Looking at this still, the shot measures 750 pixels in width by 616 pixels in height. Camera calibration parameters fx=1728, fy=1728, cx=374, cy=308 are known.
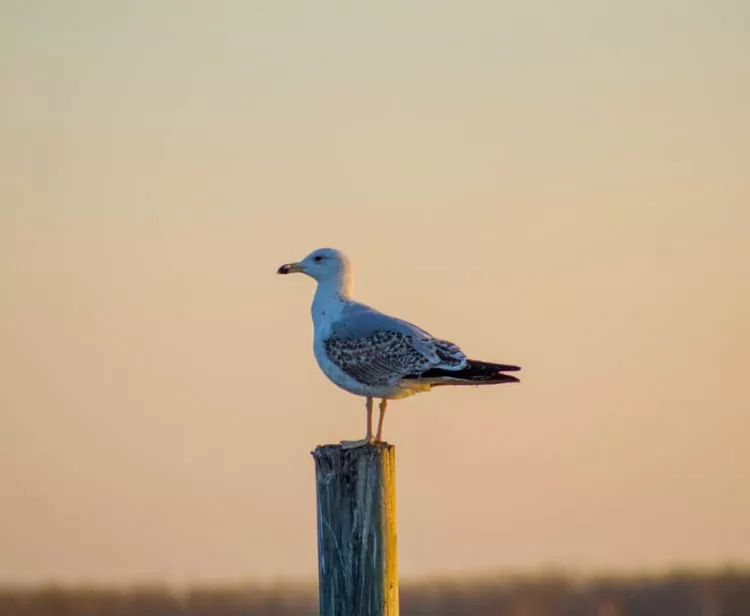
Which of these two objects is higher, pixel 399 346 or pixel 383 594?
pixel 399 346

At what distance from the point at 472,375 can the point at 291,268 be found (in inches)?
71.0

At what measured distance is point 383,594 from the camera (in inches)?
272

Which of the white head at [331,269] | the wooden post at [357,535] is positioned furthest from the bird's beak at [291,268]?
the wooden post at [357,535]

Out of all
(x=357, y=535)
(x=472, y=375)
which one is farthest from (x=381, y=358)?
(x=357, y=535)

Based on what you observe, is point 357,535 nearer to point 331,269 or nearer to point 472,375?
point 472,375

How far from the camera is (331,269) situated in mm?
10711

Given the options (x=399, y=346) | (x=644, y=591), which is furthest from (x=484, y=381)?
(x=644, y=591)

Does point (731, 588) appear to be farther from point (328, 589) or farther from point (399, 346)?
point (328, 589)

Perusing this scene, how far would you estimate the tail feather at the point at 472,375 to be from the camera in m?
9.38

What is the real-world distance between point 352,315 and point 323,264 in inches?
21.5

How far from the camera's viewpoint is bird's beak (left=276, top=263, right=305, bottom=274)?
10828mm

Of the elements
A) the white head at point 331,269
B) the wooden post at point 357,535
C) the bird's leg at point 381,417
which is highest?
the white head at point 331,269

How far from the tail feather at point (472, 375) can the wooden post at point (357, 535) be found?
7.67ft

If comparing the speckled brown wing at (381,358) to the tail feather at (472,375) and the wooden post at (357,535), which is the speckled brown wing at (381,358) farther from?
the wooden post at (357,535)
